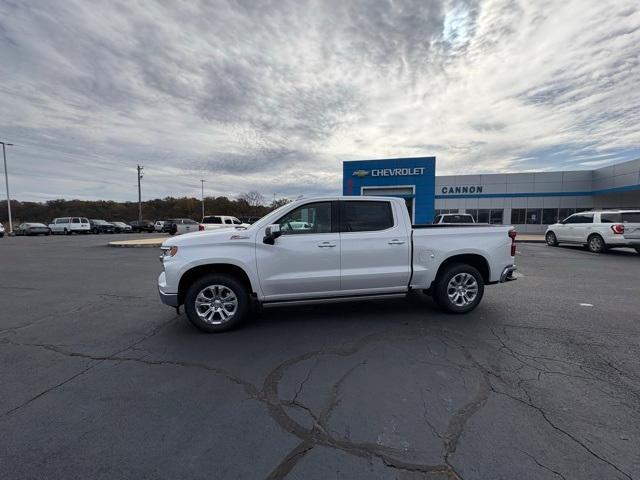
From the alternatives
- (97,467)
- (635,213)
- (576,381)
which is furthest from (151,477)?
(635,213)

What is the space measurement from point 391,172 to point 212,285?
2260 cm

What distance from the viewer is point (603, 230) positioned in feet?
46.2

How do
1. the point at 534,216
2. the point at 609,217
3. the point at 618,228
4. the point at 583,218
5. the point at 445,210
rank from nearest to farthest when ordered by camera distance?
the point at 618,228 < the point at 609,217 < the point at 583,218 < the point at 534,216 < the point at 445,210

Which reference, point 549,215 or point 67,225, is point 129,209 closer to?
point 67,225

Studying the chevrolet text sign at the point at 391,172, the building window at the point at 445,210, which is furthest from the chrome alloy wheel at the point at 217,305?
the building window at the point at 445,210

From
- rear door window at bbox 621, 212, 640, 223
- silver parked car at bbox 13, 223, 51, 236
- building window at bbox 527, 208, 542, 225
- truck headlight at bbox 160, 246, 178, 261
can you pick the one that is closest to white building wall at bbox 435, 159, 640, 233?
building window at bbox 527, 208, 542, 225

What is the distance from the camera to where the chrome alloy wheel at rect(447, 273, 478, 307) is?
5.35 meters

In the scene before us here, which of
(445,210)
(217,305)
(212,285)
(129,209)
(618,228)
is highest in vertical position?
(129,209)

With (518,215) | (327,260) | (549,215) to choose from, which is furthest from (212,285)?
(549,215)

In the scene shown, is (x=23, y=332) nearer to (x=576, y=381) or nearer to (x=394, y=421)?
(x=394, y=421)

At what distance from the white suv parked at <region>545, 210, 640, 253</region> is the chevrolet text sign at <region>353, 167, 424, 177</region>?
10358mm

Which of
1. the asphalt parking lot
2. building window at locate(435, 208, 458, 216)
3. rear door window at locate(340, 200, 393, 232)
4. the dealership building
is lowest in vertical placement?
the asphalt parking lot

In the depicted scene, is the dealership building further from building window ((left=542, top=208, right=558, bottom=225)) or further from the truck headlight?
the truck headlight

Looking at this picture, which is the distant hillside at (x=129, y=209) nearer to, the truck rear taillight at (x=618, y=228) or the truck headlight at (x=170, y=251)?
the truck rear taillight at (x=618, y=228)
